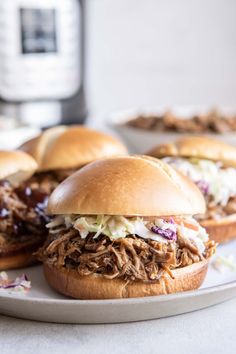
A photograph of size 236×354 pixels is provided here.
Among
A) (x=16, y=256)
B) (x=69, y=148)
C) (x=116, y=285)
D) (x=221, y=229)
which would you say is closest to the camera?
(x=116, y=285)

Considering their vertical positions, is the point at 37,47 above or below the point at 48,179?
above

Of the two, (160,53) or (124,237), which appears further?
(160,53)

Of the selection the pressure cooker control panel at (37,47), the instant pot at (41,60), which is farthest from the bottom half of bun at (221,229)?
the pressure cooker control panel at (37,47)

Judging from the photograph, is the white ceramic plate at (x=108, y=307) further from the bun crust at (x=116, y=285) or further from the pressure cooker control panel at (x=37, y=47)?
the pressure cooker control panel at (x=37, y=47)

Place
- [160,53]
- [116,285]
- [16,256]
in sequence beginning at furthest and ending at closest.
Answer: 1. [160,53]
2. [16,256]
3. [116,285]

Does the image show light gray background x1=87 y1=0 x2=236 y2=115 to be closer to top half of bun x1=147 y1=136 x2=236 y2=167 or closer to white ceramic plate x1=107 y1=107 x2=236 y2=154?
white ceramic plate x1=107 y1=107 x2=236 y2=154

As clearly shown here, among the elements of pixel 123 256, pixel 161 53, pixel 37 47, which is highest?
pixel 37 47

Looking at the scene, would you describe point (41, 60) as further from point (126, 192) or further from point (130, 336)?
point (130, 336)

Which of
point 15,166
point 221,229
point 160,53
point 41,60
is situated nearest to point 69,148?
point 15,166

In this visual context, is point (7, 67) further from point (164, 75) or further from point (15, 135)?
point (164, 75)
